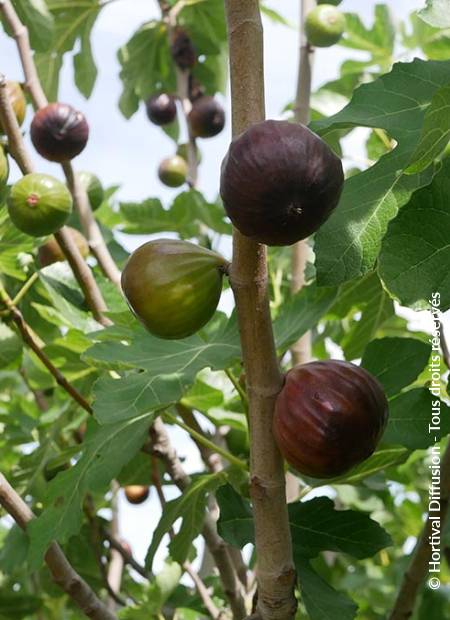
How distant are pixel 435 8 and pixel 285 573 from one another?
3.20 feet

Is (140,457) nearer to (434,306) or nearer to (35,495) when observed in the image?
(35,495)

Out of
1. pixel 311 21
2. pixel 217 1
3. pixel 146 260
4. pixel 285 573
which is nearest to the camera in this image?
pixel 285 573

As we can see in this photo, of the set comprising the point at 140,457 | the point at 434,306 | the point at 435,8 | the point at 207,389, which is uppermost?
the point at 435,8

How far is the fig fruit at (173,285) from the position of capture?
125cm

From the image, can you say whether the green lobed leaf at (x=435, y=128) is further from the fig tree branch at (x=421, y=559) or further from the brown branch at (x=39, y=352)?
the brown branch at (x=39, y=352)

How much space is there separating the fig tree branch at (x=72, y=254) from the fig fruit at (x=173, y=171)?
152 centimetres

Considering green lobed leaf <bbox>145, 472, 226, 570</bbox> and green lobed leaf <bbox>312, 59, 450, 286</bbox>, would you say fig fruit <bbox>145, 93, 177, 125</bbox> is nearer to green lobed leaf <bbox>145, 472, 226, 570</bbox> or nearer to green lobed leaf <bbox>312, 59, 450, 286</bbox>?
green lobed leaf <bbox>145, 472, 226, 570</bbox>

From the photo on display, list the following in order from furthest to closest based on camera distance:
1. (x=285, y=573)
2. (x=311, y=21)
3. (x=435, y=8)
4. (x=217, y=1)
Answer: (x=217, y=1), (x=311, y=21), (x=435, y=8), (x=285, y=573)

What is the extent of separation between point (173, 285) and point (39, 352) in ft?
3.01

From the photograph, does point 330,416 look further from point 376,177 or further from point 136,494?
point 136,494

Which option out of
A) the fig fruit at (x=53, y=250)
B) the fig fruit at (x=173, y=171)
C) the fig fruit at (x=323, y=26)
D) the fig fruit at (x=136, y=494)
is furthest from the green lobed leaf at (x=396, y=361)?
the fig fruit at (x=173, y=171)

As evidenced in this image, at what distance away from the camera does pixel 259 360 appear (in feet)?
3.66

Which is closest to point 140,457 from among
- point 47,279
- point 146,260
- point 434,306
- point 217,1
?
point 47,279

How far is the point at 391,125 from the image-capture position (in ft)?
4.55
